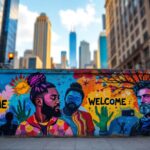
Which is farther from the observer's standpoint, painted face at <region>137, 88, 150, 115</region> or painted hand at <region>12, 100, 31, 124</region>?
painted face at <region>137, 88, 150, 115</region>

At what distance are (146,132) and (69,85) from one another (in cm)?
470

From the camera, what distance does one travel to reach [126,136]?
9922 millimetres

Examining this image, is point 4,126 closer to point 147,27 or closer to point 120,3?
point 147,27

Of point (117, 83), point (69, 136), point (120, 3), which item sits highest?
point (120, 3)

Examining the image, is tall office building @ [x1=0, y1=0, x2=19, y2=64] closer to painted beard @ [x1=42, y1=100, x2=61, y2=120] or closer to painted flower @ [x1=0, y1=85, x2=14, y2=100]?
painted flower @ [x1=0, y1=85, x2=14, y2=100]

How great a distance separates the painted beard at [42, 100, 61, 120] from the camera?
10.1 m

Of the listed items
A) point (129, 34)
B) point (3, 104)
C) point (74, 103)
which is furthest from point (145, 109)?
point (129, 34)

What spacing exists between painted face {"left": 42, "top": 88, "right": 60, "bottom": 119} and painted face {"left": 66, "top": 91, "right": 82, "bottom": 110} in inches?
23.1

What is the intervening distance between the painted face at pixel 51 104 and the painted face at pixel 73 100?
0.59 m

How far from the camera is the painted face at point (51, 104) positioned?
33.4ft

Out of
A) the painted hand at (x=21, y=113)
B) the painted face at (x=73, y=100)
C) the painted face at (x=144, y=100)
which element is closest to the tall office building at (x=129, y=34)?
the painted face at (x=144, y=100)

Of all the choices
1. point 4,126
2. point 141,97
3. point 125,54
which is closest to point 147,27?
point 125,54

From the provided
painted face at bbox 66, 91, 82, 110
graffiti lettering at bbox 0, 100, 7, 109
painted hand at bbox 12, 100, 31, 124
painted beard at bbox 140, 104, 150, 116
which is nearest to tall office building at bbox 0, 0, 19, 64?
graffiti lettering at bbox 0, 100, 7, 109

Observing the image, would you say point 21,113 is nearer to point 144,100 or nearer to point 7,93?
point 7,93
